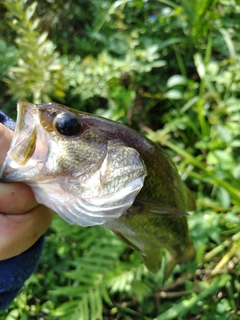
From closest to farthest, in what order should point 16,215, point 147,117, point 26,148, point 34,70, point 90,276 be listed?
point 26,148, point 16,215, point 90,276, point 34,70, point 147,117

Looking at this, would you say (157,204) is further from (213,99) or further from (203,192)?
(213,99)

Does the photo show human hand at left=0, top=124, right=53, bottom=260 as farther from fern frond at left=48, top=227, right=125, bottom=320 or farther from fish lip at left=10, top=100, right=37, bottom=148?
fern frond at left=48, top=227, right=125, bottom=320

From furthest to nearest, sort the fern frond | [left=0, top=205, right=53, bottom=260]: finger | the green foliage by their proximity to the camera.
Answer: the green foliage
the fern frond
[left=0, top=205, right=53, bottom=260]: finger

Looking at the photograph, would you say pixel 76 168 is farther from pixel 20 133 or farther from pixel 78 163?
pixel 20 133

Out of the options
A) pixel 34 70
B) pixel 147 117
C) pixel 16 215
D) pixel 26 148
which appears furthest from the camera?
pixel 147 117

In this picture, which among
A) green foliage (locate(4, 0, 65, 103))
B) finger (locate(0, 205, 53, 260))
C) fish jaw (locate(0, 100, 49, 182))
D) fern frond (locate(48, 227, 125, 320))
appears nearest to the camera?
fish jaw (locate(0, 100, 49, 182))

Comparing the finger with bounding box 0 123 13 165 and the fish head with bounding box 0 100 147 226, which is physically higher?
the finger with bounding box 0 123 13 165

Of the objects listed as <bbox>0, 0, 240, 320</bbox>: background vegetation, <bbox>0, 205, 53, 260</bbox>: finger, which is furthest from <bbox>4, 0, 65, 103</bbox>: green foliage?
<bbox>0, 205, 53, 260</bbox>: finger

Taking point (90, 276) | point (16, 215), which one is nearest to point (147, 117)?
point (90, 276)

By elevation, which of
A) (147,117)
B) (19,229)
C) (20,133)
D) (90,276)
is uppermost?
(20,133)
